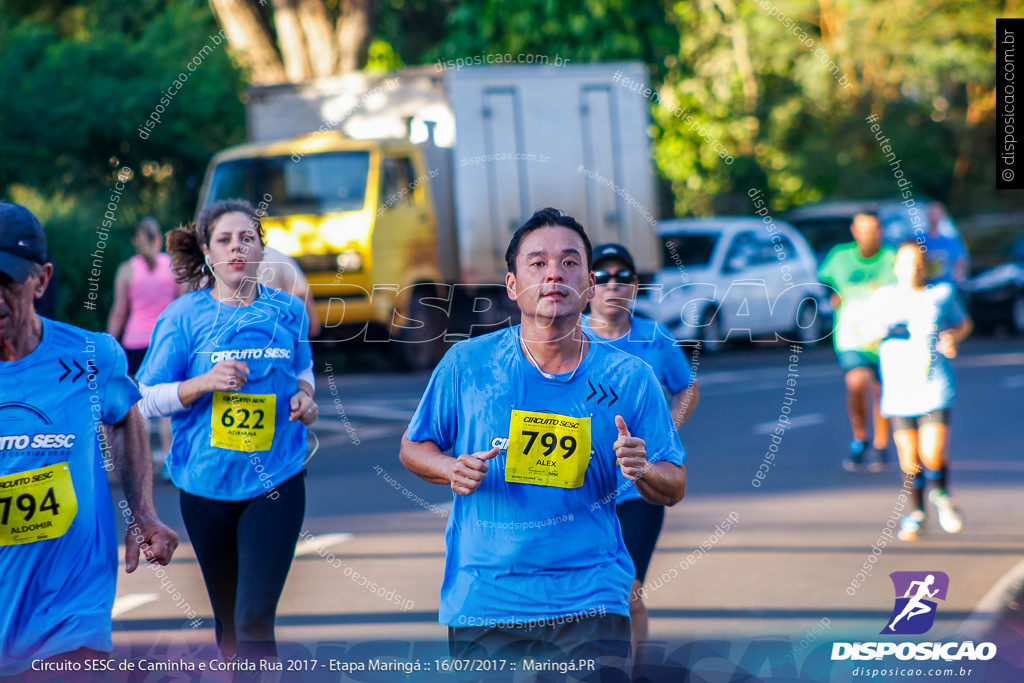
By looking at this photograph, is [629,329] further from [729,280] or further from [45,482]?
[729,280]

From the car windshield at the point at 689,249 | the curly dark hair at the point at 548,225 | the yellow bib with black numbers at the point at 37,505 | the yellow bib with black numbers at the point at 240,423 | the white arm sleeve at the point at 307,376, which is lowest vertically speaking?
the yellow bib with black numbers at the point at 37,505

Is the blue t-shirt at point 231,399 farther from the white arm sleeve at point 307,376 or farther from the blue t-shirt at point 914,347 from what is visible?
the blue t-shirt at point 914,347

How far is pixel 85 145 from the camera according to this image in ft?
60.8

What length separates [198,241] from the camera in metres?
5.14

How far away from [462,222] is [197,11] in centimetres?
1022

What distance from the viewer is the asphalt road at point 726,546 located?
6.30 metres

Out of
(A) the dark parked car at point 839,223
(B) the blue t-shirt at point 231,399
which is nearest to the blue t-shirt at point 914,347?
(B) the blue t-shirt at point 231,399

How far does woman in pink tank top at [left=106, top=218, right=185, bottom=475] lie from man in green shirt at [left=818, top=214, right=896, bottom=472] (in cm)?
501

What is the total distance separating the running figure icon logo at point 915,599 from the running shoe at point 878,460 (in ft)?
11.5

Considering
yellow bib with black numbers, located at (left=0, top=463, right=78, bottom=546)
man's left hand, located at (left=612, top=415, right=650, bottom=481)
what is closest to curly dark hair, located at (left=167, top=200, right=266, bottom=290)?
yellow bib with black numbers, located at (left=0, top=463, right=78, bottom=546)

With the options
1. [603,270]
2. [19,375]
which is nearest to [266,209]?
[603,270]

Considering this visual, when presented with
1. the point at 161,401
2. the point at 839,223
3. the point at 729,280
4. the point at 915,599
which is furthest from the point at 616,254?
the point at 839,223

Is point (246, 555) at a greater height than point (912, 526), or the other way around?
point (246, 555)

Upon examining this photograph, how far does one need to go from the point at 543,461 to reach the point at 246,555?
1.77m
